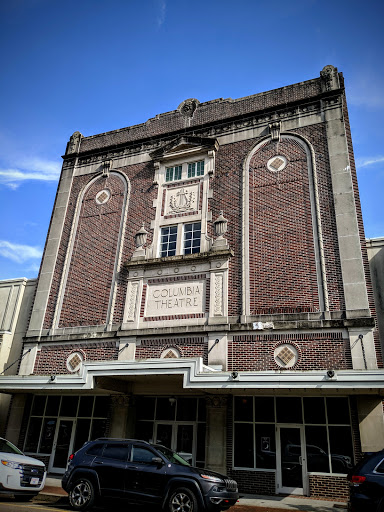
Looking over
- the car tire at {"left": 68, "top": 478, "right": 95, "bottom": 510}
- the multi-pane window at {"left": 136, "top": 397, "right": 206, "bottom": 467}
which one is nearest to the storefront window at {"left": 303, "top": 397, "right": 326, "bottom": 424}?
the multi-pane window at {"left": 136, "top": 397, "right": 206, "bottom": 467}

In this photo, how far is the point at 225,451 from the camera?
1362 cm

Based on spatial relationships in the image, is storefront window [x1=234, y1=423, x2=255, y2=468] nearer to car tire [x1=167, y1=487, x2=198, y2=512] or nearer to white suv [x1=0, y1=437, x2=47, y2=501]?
car tire [x1=167, y1=487, x2=198, y2=512]

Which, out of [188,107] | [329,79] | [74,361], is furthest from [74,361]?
[329,79]

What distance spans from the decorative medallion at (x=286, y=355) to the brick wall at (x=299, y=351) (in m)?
0.10

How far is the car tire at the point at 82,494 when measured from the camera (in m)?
9.28

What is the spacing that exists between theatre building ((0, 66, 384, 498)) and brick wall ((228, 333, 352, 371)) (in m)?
0.05

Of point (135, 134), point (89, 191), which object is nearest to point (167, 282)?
point (89, 191)

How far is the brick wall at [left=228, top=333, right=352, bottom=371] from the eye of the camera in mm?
13414

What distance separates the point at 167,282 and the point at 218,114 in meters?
8.57

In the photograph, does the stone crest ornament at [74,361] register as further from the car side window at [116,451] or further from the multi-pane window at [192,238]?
the car side window at [116,451]

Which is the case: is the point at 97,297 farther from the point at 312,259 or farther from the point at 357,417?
the point at 357,417

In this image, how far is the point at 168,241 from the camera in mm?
17984

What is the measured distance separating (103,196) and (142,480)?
14315 mm

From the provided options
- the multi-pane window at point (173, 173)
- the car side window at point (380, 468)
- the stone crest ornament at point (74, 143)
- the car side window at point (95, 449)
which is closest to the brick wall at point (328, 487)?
the car side window at point (380, 468)
